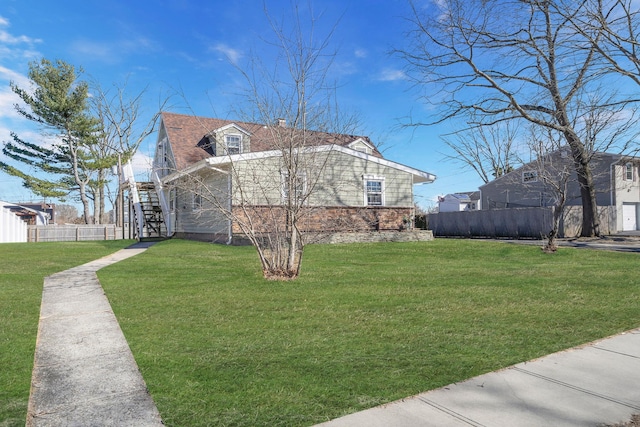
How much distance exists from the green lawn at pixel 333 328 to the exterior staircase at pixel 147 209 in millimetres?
10654

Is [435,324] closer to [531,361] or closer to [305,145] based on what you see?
[531,361]

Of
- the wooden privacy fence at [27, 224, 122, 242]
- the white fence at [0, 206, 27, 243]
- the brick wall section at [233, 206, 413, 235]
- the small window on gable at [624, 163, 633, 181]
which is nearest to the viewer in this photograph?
the brick wall section at [233, 206, 413, 235]

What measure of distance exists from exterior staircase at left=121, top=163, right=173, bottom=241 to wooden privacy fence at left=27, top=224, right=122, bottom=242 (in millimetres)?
6327

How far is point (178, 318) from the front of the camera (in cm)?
522

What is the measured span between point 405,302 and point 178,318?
316 centimetres

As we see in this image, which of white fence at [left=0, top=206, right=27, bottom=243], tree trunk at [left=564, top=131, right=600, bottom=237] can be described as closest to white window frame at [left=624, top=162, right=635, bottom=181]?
tree trunk at [left=564, top=131, right=600, bottom=237]

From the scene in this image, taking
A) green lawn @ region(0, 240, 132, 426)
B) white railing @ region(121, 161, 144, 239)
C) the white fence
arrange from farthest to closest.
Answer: the white fence
white railing @ region(121, 161, 144, 239)
green lawn @ region(0, 240, 132, 426)

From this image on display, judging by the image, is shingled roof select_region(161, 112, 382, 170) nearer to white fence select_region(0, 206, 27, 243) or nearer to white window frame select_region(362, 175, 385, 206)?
white window frame select_region(362, 175, 385, 206)

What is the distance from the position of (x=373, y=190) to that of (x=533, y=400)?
51.0 ft

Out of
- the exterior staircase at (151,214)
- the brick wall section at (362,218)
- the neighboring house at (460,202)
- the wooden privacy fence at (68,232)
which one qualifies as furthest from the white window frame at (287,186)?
the neighboring house at (460,202)

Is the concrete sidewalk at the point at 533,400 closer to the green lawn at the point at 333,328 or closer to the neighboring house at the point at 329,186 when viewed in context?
the green lawn at the point at 333,328

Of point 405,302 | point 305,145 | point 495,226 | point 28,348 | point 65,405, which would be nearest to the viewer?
point 65,405

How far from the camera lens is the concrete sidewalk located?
2.64 m

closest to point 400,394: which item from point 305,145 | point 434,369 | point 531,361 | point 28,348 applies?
point 434,369
